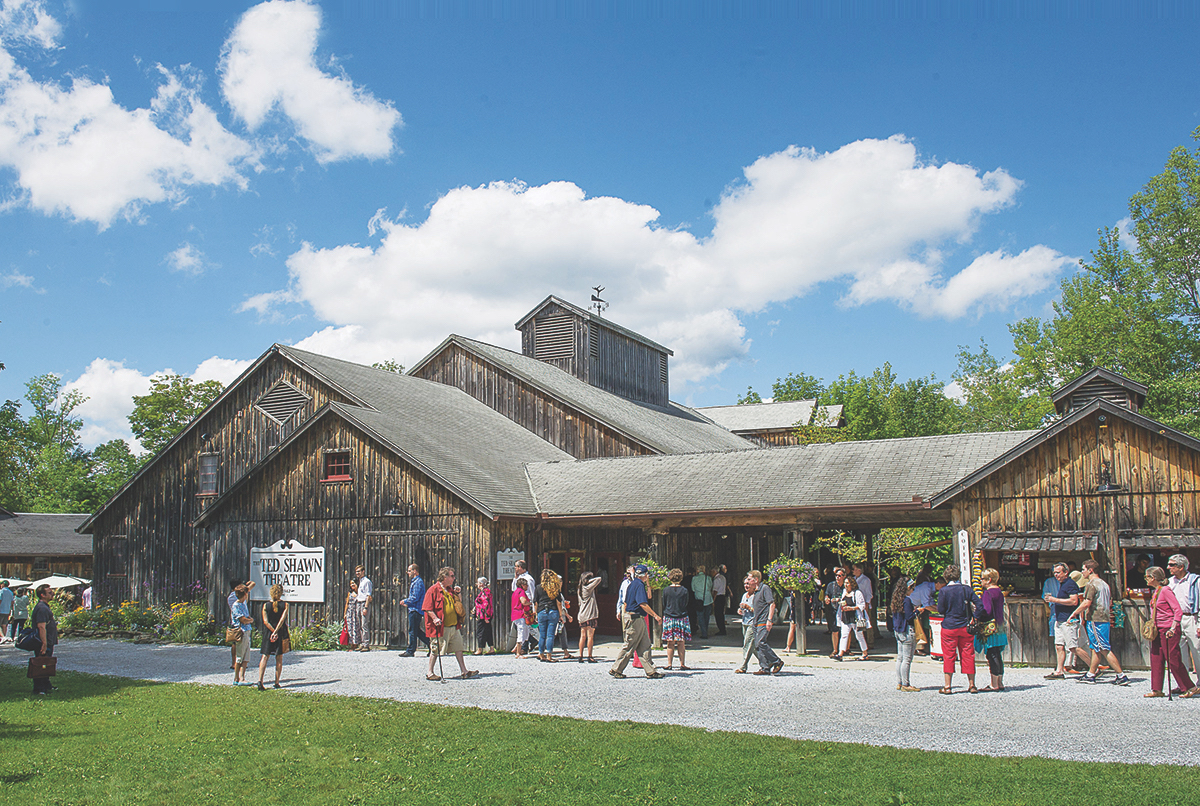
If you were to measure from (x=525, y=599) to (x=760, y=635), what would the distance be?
15.2 ft

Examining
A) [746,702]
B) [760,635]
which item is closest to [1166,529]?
[760,635]

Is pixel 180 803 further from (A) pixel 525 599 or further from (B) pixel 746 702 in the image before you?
(A) pixel 525 599

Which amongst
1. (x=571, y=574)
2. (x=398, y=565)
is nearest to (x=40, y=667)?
(x=398, y=565)

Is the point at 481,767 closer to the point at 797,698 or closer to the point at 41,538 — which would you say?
the point at 797,698

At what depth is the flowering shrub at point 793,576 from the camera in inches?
616

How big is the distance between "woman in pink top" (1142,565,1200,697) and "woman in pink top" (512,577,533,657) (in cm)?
975

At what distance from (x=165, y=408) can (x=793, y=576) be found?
46054 millimetres

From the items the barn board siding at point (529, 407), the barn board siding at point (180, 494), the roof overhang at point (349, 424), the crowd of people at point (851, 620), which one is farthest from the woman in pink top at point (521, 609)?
the barn board siding at point (180, 494)

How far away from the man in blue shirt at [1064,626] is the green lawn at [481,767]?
13.1ft

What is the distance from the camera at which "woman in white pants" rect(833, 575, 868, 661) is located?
15805mm

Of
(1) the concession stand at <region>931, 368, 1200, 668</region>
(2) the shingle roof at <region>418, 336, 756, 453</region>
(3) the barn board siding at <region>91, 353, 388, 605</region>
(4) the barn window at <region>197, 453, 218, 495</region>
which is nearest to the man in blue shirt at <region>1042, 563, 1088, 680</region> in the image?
(1) the concession stand at <region>931, 368, 1200, 668</region>

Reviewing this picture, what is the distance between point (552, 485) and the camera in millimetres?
20812

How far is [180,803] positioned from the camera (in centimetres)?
684

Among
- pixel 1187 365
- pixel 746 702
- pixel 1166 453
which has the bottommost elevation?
pixel 746 702
